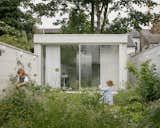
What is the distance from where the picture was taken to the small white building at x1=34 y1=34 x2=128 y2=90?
24.7 metres

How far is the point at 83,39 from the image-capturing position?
981 inches

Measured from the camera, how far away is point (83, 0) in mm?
33531

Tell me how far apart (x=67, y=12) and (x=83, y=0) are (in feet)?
7.07

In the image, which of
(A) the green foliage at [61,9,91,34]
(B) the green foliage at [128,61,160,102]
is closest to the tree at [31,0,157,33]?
(A) the green foliage at [61,9,91,34]

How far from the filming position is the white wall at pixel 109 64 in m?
24.8

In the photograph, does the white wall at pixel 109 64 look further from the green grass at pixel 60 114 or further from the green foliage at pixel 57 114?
the green foliage at pixel 57 114

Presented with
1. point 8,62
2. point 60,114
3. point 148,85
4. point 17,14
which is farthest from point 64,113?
point 17,14

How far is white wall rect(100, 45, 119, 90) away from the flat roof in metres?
0.39

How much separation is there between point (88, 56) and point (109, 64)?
Result: 3.62ft

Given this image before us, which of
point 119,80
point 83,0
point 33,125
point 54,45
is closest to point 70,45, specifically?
point 54,45

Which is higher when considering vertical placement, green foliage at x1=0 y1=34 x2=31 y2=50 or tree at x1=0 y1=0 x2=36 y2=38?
tree at x1=0 y1=0 x2=36 y2=38

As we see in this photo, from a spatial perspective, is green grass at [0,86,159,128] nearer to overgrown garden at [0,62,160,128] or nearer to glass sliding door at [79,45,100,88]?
overgrown garden at [0,62,160,128]

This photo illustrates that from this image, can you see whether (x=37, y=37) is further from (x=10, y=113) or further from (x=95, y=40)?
(x=10, y=113)

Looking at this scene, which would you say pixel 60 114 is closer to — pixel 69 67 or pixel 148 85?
pixel 148 85
